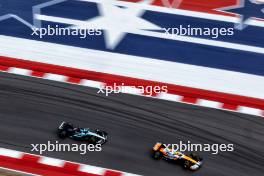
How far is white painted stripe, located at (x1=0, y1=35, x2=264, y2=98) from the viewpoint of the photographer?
14578 millimetres

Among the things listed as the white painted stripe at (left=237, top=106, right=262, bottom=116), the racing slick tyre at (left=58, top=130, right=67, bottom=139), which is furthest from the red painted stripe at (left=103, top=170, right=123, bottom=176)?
the white painted stripe at (left=237, top=106, right=262, bottom=116)

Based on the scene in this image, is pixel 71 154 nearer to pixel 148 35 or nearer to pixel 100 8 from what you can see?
pixel 148 35

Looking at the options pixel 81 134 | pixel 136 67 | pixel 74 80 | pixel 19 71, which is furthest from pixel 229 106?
pixel 19 71

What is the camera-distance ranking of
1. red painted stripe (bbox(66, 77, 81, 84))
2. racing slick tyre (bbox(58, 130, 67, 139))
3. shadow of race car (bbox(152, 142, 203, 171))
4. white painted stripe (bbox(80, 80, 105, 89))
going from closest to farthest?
shadow of race car (bbox(152, 142, 203, 171)) → racing slick tyre (bbox(58, 130, 67, 139)) → white painted stripe (bbox(80, 80, 105, 89)) → red painted stripe (bbox(66, 77, 81, 84))

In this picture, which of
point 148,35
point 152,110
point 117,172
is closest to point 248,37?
point 148,35

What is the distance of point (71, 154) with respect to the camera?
12672 millimetres

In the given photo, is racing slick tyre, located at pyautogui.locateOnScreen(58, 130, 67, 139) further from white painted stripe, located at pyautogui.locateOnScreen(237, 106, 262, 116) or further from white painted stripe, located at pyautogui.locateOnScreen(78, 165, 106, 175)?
white painted stripe, located at pyautogui.locateOnScreen(237, 106, 262, 116)

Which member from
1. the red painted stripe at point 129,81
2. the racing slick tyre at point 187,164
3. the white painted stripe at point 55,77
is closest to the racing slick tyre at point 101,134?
the red painted stripe at point 129,81

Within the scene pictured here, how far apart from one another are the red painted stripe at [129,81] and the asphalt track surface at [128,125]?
0.55 meters

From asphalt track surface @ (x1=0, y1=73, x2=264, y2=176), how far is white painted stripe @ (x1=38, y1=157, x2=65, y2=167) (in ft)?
0.47

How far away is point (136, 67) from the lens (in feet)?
49.5

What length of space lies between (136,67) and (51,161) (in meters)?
4.52

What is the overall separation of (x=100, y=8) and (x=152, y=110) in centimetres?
541

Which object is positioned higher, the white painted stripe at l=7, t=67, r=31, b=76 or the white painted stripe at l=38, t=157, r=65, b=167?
the white painted stripe at l=7, t=67, r=31, b=76
